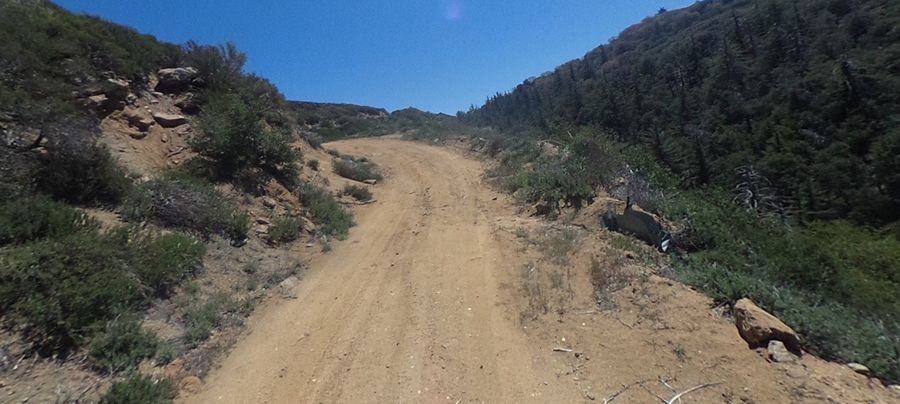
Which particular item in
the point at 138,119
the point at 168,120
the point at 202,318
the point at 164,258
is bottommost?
the point at 202,318

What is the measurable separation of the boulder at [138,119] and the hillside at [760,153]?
9.33 m

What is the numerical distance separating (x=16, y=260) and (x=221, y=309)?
2106 millimetres

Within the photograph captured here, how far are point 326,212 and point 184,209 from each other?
10.4ft

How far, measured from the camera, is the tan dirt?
3.62 meters

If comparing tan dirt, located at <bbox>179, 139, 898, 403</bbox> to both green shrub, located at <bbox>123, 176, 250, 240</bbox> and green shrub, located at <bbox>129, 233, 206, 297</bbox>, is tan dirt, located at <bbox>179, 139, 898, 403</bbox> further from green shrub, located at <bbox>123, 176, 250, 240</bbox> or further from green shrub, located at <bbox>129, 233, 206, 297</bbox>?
green shrub, located at <bbox>123, 176, 250, 240</bbox>

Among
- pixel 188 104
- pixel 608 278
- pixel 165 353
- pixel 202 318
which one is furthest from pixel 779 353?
pixel 188 104

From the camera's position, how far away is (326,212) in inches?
385

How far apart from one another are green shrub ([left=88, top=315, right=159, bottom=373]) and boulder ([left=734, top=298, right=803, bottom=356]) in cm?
624

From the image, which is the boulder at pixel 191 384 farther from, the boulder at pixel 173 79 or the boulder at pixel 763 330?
the boulder at pixel 173 79

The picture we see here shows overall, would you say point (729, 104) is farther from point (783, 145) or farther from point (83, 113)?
point (83, 113)

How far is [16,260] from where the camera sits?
424 cm

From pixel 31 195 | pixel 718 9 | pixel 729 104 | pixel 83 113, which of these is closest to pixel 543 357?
pixel 31 195

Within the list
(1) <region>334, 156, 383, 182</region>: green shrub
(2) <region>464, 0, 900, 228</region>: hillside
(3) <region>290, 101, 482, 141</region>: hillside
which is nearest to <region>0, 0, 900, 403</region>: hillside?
(1) <region>334, 156, 383, 182</region>: green shrub

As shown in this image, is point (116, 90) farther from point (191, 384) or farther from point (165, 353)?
point (191, 384)
